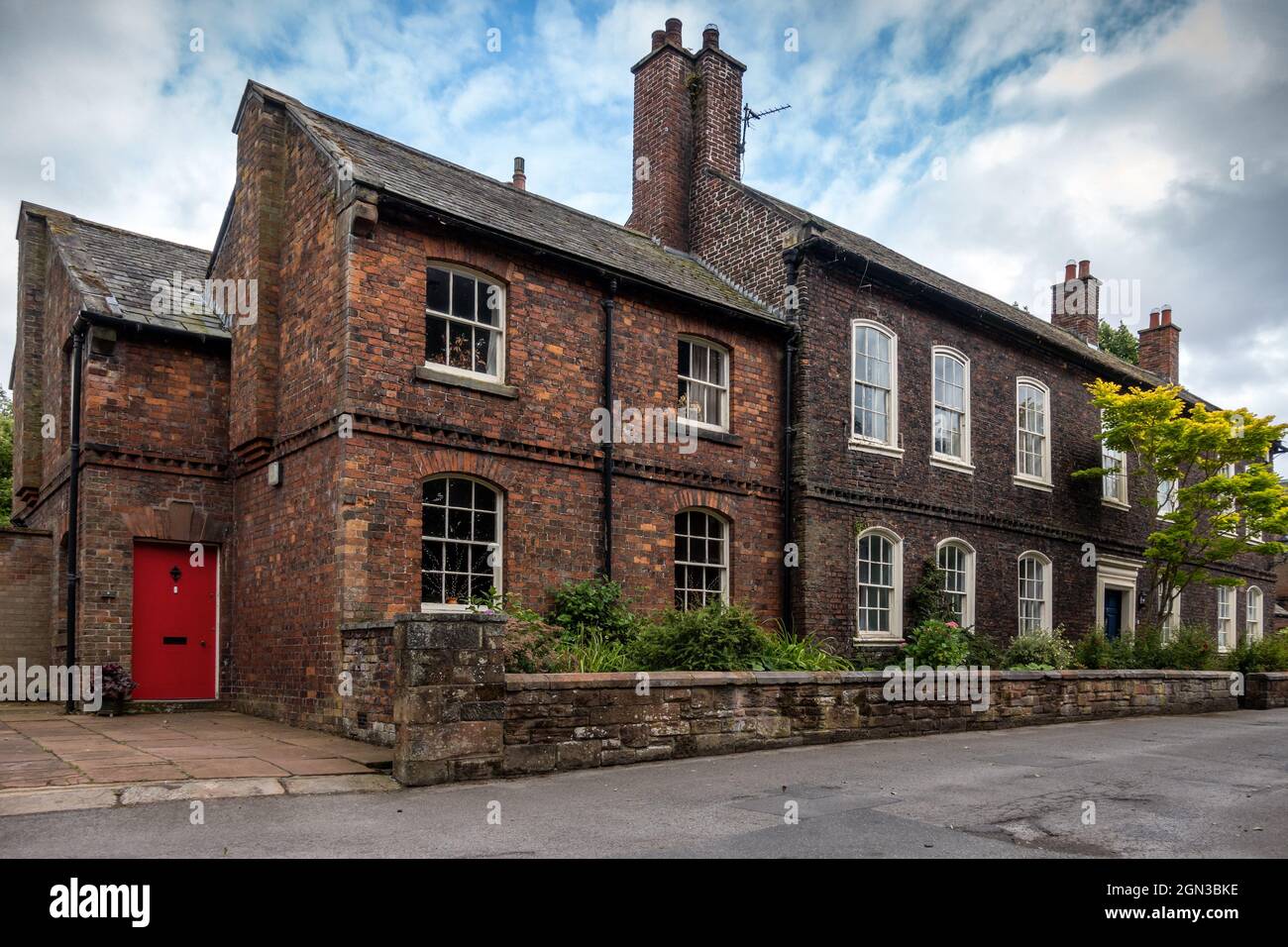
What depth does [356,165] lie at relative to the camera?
39.4ft

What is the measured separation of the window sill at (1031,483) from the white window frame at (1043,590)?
127cm

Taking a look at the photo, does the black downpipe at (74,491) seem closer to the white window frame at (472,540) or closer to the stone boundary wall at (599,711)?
the white window frame at (472,540)

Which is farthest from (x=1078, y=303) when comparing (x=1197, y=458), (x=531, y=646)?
(x=531, y=646)

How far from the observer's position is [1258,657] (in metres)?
20.1

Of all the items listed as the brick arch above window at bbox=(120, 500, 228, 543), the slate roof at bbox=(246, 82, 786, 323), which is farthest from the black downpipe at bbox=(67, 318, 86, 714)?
the slate roof at bbox=(246, 82, 786, 323)

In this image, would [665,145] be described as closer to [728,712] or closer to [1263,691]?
[728,712]

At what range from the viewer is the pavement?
7254 mm

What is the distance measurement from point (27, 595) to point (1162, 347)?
2838cm

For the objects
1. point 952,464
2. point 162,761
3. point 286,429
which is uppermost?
point 286,429

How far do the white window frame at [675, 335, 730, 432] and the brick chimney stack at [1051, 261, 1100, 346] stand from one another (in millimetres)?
16187

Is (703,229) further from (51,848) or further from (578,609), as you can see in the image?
(51,848)

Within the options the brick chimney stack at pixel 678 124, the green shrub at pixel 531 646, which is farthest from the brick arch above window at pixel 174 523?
the brick chimney stack at pixel 678 124

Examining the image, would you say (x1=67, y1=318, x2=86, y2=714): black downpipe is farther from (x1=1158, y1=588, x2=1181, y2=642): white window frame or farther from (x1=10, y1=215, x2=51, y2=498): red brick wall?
(x1=1158, y1=588, x2=1181, y2=642): white window frame
